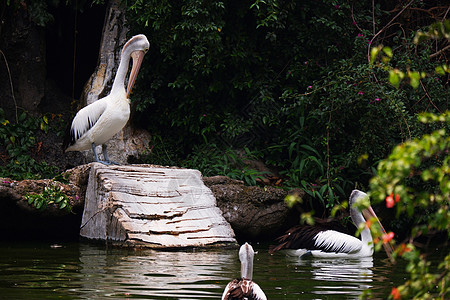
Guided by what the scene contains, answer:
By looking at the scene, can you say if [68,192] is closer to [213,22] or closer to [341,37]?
[213,22]

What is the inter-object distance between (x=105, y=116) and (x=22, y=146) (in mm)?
2761

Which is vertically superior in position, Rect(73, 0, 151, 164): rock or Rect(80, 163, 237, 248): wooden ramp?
Rect(73, 0, 151, 164): rock

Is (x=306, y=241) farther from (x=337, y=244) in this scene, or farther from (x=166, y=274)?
(x=166, y=274)

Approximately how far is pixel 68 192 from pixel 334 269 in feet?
11.8

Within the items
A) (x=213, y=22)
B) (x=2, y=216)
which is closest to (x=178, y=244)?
(x=2, y=216)

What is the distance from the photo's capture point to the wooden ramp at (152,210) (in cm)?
656

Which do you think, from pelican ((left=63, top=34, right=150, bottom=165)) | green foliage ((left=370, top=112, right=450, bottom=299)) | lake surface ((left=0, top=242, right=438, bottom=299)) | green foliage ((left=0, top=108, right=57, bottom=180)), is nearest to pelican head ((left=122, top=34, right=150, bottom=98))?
pelican ((left=63, top=34, right=150, bottom=165))

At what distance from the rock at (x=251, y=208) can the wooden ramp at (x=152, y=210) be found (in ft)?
1.23

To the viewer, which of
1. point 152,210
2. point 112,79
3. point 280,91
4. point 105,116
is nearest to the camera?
point 152,210

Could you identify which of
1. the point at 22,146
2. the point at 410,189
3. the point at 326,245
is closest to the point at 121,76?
the point at 22,146

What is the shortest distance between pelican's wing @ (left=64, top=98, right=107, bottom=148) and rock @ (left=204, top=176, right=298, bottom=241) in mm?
1733

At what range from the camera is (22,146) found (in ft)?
32.1

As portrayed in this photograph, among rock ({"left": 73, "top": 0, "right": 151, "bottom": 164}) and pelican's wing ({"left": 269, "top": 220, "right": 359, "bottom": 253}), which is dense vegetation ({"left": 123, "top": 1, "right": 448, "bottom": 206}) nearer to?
rock ({"left": 73, "top": 0, "right": 151, "bottom": 164})

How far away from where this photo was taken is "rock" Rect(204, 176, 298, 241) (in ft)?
25.4
